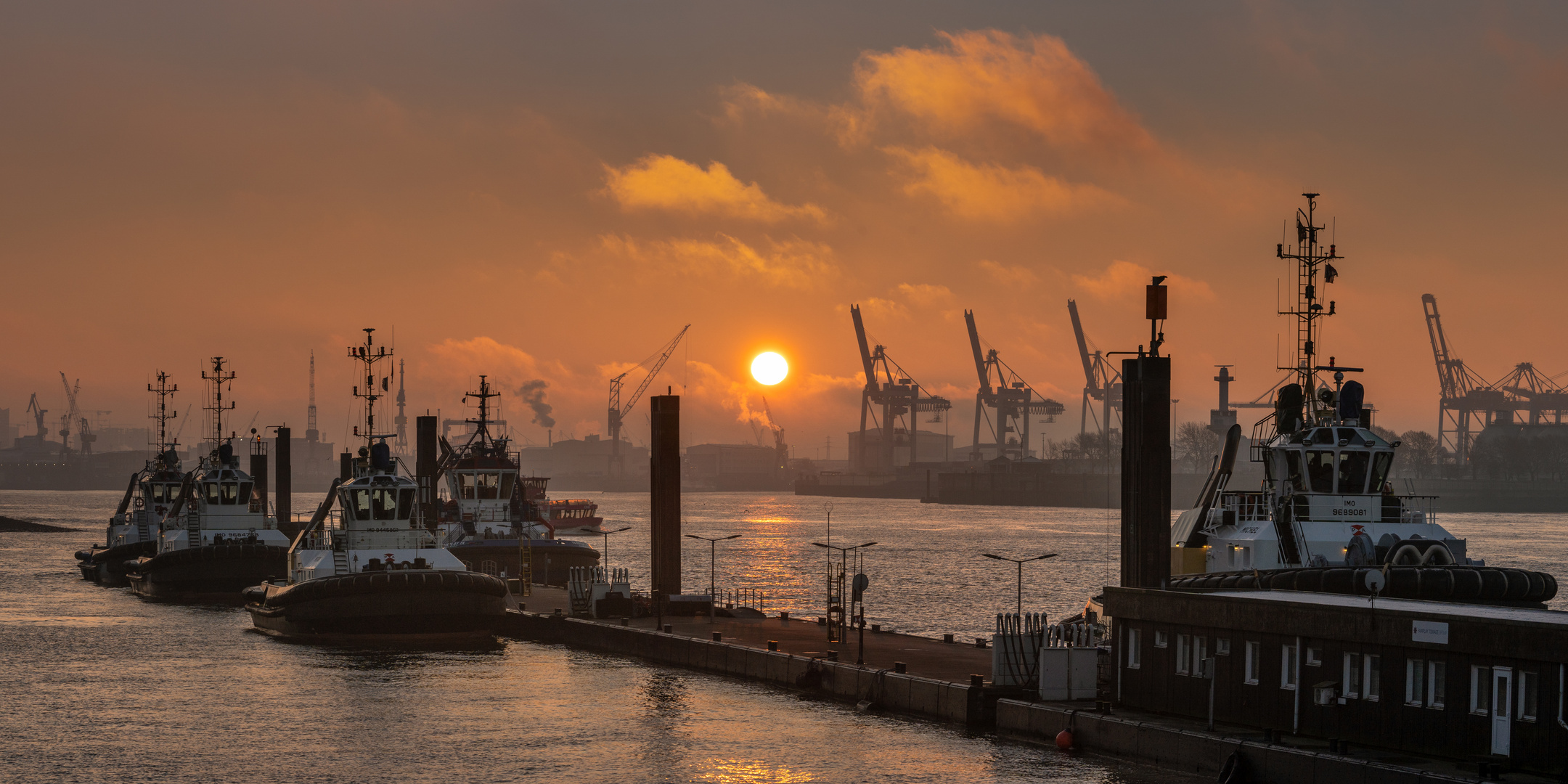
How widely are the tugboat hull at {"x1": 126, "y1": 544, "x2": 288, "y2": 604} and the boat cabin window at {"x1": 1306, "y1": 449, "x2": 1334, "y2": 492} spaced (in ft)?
179

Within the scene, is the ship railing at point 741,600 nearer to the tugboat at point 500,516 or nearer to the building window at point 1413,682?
the tugboat at point 500,516

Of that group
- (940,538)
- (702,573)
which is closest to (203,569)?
(702,573)

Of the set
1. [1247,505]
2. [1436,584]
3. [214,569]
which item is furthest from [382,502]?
[1436,584]

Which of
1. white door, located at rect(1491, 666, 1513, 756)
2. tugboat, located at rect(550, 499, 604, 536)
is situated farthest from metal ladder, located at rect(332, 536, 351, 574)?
tugboat, located at rect(550, 499, 604, 536)

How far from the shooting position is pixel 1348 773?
78.4ft

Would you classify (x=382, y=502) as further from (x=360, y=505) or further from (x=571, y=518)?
(x=571, y=518)

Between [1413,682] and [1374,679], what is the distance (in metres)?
0.74

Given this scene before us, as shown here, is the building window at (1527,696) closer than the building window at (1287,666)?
Yes

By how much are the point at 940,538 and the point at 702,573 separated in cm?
6094

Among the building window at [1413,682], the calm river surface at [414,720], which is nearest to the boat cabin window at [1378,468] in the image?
the calm river surface at [414,720]

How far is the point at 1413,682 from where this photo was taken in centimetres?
2447

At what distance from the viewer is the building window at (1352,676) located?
25.3m

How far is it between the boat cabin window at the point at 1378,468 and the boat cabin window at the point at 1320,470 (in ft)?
3.32

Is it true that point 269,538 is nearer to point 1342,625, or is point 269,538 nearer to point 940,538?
point 1342,625
